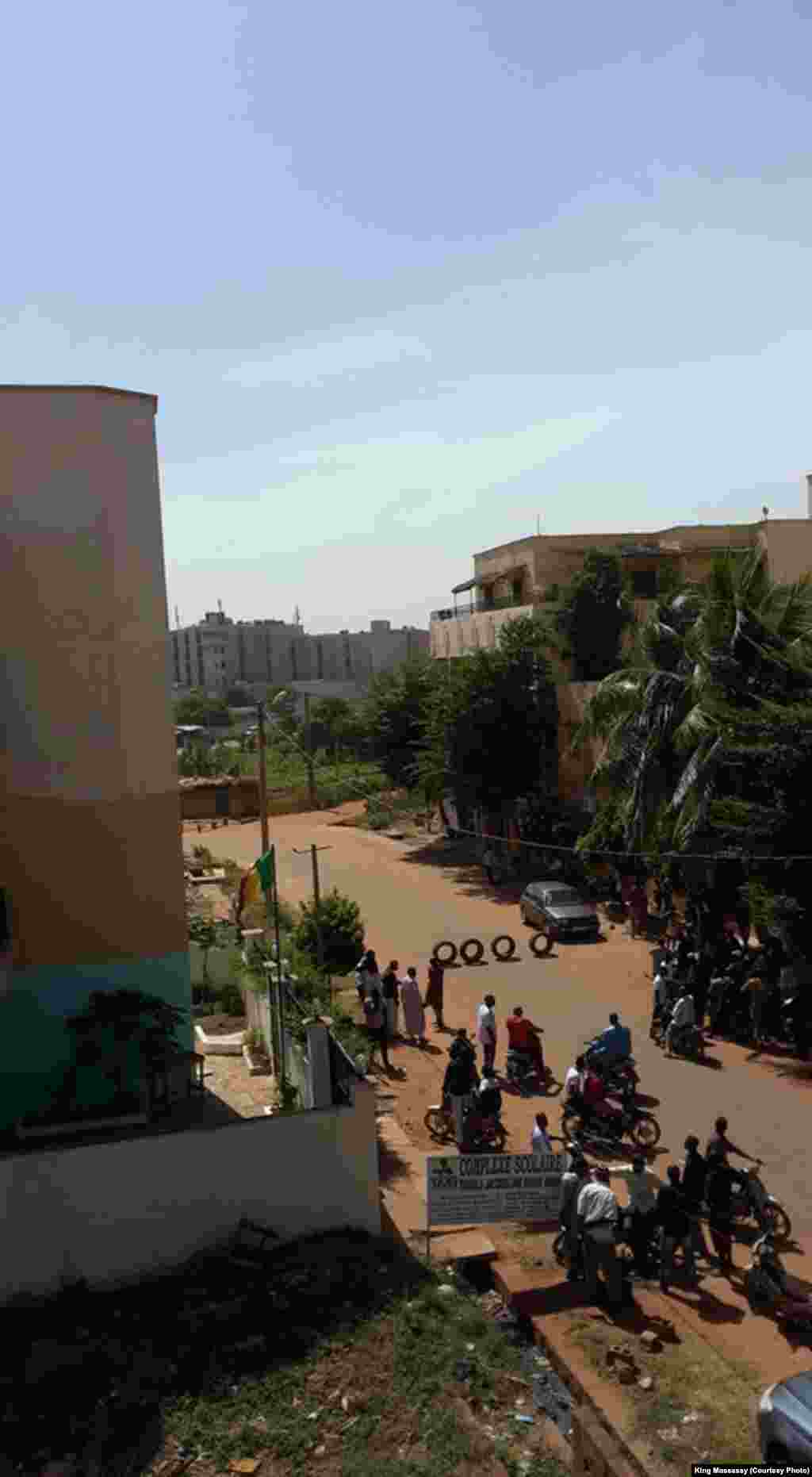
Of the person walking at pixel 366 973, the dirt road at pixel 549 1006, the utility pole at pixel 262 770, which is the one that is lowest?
the dirt road at pixel 549 1006

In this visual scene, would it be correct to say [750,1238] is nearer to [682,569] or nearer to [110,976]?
[110,976]

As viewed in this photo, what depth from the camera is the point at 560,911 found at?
2573cm

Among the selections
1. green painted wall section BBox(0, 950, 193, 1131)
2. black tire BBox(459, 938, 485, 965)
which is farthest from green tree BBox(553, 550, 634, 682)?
green painted wall section BBox(0, 950, 193, 1131)

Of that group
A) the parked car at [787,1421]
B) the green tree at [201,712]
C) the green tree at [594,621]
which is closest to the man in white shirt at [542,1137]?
the parked car at [787,1421]

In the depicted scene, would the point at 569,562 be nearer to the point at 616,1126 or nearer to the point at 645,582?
the point at 645,582

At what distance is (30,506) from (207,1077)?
765cm

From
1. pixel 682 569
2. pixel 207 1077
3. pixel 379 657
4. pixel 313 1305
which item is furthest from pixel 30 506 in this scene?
pixel 379 657

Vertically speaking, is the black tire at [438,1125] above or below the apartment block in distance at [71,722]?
below

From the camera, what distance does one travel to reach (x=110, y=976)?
46.6 feet

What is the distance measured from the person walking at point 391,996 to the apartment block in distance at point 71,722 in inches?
208

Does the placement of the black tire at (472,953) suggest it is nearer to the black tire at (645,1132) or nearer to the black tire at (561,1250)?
the black tire at (645,1132)

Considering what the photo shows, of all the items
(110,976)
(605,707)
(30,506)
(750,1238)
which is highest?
(30,506)

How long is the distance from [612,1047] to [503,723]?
19154 millimetres

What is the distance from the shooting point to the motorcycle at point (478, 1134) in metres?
14.0
